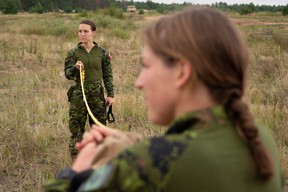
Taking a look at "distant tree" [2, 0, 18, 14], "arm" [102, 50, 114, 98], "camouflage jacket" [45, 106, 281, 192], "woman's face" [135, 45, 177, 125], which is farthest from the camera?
"distant tree" [2, 0, 18, 14]

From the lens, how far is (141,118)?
643 cm

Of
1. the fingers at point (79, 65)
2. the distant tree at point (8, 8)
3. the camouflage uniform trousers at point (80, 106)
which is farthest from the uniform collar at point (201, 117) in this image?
the distant tree at point (8, 8)

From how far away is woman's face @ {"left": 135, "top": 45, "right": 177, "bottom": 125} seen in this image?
3.67ft

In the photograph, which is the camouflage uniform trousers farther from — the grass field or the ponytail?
the ponytail

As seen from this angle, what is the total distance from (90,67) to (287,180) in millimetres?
2402

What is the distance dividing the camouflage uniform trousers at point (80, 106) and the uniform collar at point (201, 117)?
3.86 metres

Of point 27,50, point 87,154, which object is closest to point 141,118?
point 87,154

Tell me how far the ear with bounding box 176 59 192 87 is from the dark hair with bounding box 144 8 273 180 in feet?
0.04

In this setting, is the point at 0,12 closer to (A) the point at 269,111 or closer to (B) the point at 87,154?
(A) the point at 269,111

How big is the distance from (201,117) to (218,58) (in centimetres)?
15

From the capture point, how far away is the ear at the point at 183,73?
3.51ft

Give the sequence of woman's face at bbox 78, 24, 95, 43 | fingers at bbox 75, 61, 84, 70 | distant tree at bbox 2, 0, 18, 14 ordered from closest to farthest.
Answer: fingers at bbox 75, 61, 84, 70 → woman's face at bbox 78, 24, 95, 43 → distant tree at bbox 2, 0, 18, 14

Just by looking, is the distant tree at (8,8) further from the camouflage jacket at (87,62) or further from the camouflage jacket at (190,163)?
the camouflage jacket at (190,163)

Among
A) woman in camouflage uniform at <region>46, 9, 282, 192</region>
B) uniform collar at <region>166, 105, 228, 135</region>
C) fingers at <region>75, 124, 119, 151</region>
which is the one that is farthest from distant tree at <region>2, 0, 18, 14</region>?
uniform collar at <region>166, 105, 228, 135</region>
